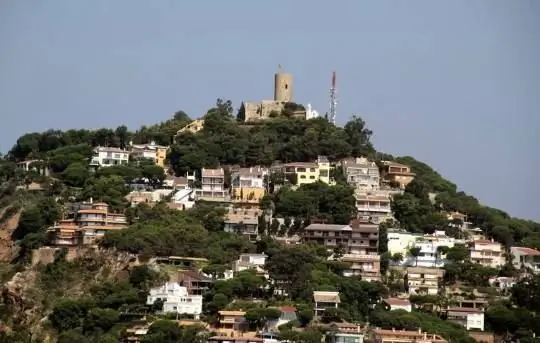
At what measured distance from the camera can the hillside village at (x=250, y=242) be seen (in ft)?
170

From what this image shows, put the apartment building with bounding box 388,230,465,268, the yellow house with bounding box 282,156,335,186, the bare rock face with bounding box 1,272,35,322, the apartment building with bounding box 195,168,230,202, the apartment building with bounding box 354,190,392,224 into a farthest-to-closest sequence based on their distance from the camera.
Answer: the yellow house with bounding box 282,156,335,186 → the apartment building with bounding box 195,168,230,202 → the apartment building with bounding box 354,190,392,224 → the apartment building with bounding box 388,230,465,268 → the bare rock face with bounding box 1,272,35,322

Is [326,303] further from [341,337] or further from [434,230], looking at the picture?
[434,230]

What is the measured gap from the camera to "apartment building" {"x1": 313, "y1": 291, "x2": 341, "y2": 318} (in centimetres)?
5188

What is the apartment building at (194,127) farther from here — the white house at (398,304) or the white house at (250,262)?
the white house at (398,304)

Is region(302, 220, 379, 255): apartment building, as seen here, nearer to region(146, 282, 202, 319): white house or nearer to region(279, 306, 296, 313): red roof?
region(279, 306, 296, 313): red roof

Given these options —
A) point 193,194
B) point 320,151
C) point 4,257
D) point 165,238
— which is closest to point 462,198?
point 320,151

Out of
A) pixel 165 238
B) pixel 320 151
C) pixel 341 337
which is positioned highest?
pixel 320 151

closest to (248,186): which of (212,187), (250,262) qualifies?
(212,187)

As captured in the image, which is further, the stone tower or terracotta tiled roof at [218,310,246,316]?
the stone tower

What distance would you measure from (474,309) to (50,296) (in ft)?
53.4

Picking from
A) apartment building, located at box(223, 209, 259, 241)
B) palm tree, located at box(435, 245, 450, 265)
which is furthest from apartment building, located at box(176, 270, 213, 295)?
palm tree, located at box(435, 245, 450, 265)

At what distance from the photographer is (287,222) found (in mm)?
60125

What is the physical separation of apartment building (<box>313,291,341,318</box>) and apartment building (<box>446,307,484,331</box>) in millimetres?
4634

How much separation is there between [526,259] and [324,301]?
12.1 m
